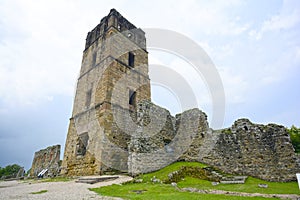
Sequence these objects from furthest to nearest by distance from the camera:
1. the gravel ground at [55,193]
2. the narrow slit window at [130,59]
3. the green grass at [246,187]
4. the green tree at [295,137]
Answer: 1. the green tree at [295,137]
2. the narrow slit window at [130,59]
3. the green grass at [246,187]
4. the gravel ground at [55,193]

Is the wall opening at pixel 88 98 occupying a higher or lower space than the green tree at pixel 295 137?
higher

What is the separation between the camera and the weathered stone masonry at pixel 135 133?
37.2 feet

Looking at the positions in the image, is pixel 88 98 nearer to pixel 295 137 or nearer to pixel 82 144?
pixel 82 144

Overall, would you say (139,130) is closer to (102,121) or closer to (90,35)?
(102,121)

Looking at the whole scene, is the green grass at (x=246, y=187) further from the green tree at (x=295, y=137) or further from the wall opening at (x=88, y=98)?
the green tree at (x=295, y=137)

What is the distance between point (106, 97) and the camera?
1474cm

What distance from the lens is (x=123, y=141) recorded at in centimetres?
1452

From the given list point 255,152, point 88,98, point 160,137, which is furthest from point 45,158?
point 255,152

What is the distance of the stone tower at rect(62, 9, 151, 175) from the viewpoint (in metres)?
13.6

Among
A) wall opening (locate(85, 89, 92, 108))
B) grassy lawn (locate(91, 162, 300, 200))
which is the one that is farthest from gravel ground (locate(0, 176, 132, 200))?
wall opening (locate(85, 89, 92, 108))

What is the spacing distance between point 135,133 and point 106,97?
434 centimetres

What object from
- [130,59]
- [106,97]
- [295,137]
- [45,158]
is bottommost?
[45,158]

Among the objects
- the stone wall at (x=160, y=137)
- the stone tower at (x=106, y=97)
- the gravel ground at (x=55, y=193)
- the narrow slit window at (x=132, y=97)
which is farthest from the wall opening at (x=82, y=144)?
the gravel ground at (x=55, y=193)

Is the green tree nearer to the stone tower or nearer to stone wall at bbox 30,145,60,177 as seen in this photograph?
the stone tower
